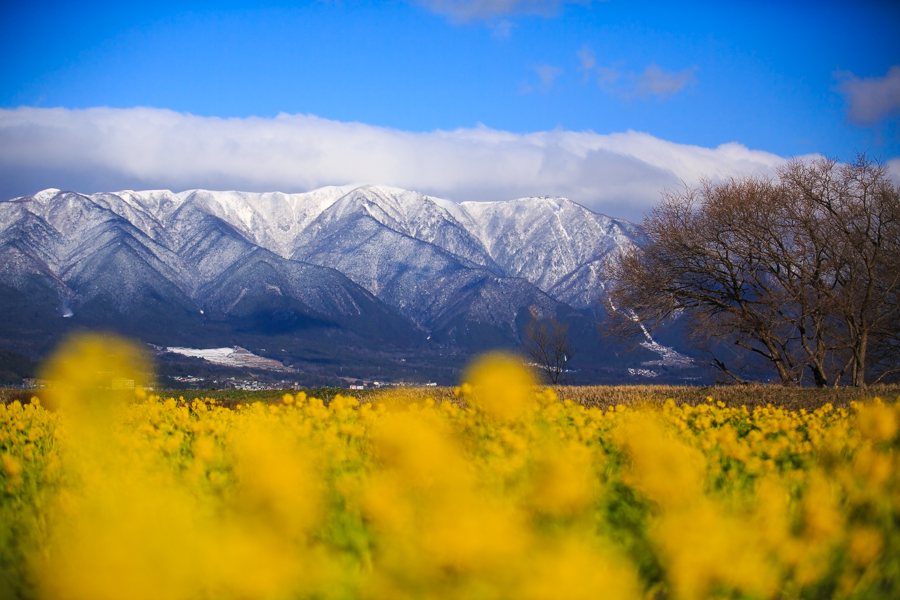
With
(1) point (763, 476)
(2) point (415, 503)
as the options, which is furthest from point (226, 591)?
(1) point (763, 476)

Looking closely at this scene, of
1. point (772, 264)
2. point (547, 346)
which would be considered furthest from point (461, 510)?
point (547, 346)

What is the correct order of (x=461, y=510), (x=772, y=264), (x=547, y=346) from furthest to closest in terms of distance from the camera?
(x=547, y=346) → (x=772, y=264) → (x=461, y=510)

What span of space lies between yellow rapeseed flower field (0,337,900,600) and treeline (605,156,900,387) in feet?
54.7

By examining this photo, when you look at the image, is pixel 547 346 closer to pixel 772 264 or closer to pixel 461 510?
pixel 772 264

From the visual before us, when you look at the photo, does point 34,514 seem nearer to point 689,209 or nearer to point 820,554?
point 820,554

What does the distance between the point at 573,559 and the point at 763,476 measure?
2.91m

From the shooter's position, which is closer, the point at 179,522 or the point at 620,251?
the point at 179,522

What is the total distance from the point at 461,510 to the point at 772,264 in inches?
895

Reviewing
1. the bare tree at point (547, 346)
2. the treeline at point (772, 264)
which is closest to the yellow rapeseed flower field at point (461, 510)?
the treeline at point (772, 264)

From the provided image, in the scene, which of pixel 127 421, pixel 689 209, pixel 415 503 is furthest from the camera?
pixel 689 209

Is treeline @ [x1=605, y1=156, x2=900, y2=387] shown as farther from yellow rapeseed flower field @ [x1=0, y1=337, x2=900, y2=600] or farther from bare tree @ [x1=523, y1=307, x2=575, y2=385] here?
yellow rapeseed flower field @ [x1=0, y1=337, x2=900, y2=600]

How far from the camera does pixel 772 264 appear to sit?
2383 centimetres

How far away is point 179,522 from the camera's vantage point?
4.05m

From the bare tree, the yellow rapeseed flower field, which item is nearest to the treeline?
the bare tree
